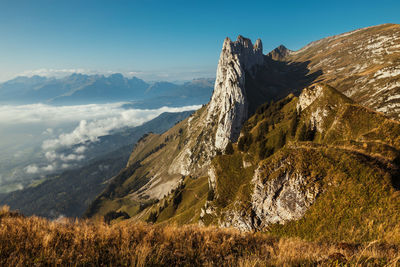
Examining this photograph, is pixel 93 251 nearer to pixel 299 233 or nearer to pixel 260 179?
pixel 299 233

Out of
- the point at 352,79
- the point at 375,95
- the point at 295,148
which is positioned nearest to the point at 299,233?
the point at 295,148

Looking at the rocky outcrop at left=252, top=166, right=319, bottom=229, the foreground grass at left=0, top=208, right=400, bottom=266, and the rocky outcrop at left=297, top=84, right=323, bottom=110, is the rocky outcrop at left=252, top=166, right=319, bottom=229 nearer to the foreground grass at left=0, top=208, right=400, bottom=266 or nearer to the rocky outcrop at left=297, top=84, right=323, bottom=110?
Result: the foreground grass at left=0, top=208, right=400, bottom=266

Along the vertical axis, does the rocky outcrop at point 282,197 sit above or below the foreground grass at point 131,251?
below

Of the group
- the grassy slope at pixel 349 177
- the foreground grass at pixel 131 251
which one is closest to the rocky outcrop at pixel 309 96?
the grassy slope at pixel 349 177

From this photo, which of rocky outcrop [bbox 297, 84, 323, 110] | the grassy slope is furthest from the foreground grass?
rocky outcrop [bbox 297, 84, 323, 110]

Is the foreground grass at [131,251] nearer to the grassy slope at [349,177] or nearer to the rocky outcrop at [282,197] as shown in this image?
the grassy slope at [349,177]

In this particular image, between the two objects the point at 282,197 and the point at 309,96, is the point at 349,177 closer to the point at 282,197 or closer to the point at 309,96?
the point at 282,197

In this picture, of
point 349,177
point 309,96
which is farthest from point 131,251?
point 309,96

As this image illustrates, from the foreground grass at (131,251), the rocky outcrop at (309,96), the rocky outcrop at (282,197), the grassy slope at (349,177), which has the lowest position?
the rocky outcrop at (282,197)

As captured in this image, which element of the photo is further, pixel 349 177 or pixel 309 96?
pixel 309 96

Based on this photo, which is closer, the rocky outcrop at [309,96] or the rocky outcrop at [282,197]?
the rocky outcrop at [282,197]

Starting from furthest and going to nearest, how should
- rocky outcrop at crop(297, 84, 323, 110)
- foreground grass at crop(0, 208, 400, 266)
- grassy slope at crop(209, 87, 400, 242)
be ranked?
rocky outcrop at crop(297, 84, 323, 110) < grassy slope at crop(209, 87, 400, 242) < foreground grass at crop(0, 208, 400, 266)

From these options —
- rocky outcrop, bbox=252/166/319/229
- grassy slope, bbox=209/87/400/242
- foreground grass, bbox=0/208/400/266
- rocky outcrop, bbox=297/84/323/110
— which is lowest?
rocky outcrop, bbox=252/166/319/229

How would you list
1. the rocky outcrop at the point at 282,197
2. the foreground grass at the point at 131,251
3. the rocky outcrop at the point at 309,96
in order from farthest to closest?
1. the rocky outcrop at the point at 309,96
2. the rocky outcrop at the point at 282,197
3. the foreground grass at the point at 131,251
